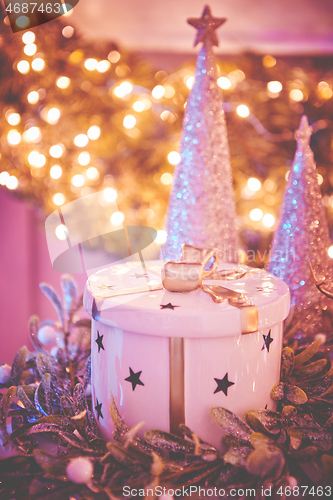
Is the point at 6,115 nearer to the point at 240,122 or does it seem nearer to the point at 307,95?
the point at 240,122

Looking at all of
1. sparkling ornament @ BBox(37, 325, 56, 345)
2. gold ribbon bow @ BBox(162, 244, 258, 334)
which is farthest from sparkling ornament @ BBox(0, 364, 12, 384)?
gold ribbon bow @ BBox(162, 244, 258, 334)

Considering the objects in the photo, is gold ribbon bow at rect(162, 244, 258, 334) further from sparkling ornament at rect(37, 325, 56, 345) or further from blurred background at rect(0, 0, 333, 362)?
blurred background at rect(0, 0, 333, 362)

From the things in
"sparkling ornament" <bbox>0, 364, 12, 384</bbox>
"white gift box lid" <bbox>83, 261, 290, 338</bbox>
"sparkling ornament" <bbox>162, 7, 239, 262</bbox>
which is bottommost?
"sparkling ornament" <bbox>0, 364, 12, 384</bbox>

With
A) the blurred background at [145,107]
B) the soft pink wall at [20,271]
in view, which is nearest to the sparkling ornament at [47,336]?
the blurred background at [145,107]

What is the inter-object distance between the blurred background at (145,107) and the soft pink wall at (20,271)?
2cm

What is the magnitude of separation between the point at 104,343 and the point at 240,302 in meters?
0.23

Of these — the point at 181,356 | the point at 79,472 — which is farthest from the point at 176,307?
the point at 79,472

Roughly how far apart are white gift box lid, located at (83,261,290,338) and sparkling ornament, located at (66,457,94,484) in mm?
181

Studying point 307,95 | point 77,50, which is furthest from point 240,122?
point 77,50

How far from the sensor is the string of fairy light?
1.20m

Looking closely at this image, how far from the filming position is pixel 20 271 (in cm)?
169

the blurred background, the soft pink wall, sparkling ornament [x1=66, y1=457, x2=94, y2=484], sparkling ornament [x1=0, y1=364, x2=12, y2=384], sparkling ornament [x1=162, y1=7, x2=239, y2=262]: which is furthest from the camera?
the soft pink wall

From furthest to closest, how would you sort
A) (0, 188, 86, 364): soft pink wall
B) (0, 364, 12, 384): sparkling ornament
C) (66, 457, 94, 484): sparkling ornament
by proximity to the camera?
(0, 188, 86, 364): soft pink wall → (0, 364, 12, 384): sparkling ornament → (66, 457, 94, 484): sparkling ornament

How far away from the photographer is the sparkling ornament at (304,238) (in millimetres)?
746
